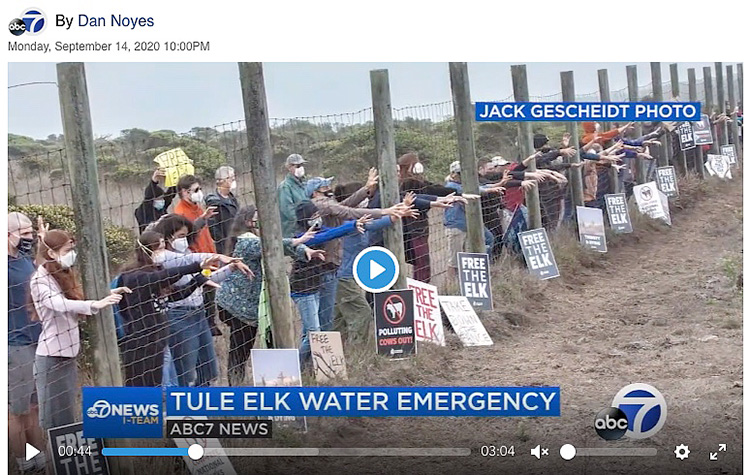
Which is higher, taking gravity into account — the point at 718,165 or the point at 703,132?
the point at 703,132

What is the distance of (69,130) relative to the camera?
4387mm

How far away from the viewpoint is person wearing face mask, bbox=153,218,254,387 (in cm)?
452

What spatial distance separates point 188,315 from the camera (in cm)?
467

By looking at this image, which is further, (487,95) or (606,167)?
(606,167)

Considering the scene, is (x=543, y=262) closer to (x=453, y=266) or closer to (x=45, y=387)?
(x=453, y=266)

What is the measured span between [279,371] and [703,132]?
1671 mm

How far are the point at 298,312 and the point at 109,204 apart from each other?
2.63 ft

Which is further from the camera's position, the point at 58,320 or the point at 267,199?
the point at 267,199

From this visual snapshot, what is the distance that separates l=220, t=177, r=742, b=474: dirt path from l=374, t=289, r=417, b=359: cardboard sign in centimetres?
6
